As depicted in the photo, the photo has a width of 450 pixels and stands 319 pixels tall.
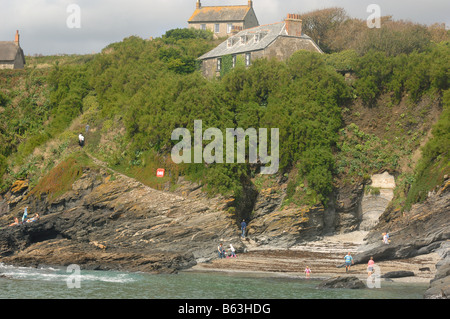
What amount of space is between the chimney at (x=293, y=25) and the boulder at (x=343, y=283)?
97.7ft

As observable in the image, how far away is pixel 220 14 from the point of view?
77375 mm

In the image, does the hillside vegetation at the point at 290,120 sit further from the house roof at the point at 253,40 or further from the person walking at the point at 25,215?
the house roof at the point at 253,40

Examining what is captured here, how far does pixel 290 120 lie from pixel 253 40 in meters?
13.4

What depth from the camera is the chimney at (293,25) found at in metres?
55.9

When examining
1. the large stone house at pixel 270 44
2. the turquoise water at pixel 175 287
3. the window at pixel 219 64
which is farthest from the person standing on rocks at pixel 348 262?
the window at pixel 219 64

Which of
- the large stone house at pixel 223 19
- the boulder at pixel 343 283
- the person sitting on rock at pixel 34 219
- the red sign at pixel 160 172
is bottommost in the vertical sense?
the boulder at pixel 343 283

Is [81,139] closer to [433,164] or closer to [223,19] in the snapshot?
[433,164]

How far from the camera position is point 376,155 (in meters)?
46.0

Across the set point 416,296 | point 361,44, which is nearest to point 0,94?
point 361,44

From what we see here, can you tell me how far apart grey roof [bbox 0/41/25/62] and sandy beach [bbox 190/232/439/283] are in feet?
123

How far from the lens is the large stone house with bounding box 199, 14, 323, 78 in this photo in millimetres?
55188

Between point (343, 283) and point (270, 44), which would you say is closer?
point (343, 283)
